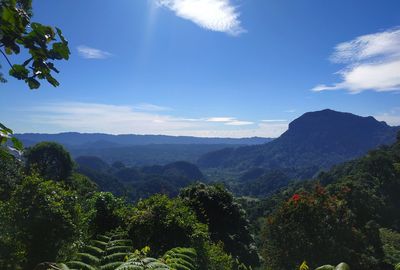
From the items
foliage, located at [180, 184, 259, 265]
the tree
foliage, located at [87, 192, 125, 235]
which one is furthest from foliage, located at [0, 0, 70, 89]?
the tree

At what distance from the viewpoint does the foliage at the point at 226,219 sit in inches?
1179

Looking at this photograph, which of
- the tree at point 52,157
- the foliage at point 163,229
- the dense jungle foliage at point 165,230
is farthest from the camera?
the tree at point 52,157

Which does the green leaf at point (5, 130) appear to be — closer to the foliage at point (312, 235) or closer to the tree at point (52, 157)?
the foliage at point (312, 235)

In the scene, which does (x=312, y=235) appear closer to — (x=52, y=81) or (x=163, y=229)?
(x=163, y=229)

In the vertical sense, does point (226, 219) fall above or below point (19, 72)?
below

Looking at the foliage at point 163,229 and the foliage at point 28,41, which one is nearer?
the foliage at point 28,41

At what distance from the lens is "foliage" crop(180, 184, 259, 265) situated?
98.3ft

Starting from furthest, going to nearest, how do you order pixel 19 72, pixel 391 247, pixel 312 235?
pixel 391 247 < pixel 312 235 < pixel 19 72

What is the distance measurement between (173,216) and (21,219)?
484cm

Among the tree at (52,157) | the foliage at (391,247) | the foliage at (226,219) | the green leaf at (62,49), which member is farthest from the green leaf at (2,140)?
the tree at (52,157)

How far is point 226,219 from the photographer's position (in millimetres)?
30953

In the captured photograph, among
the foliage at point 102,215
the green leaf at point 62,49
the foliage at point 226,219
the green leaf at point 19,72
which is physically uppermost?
the green leaf at point 62,49

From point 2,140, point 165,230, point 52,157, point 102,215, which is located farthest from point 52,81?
point 52,157

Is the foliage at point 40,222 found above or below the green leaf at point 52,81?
below
